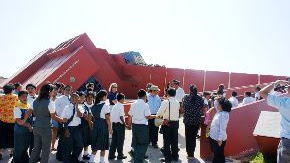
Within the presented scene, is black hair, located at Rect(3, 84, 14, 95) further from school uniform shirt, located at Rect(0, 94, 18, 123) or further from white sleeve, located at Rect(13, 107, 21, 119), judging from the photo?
white sleeve, located at Rect(13, 107, 21, 119)

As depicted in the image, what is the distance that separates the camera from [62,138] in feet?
24.9

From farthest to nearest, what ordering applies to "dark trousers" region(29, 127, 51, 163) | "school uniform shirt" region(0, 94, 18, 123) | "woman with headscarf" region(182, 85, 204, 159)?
"woman with headscarf" region(182, 85, 204, 159) → "school uniform shirt" region(0, 94, 18, 123) → "dark trousers" region(29, 127, 51, 163)

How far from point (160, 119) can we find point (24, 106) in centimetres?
323

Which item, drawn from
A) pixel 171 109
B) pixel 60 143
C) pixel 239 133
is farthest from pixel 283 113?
pixel 60 143

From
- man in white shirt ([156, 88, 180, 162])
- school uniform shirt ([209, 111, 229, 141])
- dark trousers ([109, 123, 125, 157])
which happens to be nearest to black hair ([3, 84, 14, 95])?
dark trousers ([109, 123, 125, 157])

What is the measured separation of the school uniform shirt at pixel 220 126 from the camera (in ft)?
23.0

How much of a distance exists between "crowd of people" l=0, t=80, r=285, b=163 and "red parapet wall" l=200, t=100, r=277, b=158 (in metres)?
0.42

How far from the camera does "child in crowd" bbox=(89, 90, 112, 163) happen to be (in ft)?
25.3

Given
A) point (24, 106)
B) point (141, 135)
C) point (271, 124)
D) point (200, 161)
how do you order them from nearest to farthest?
1. point (24, 106)
2. point (141, 135)
3. point (271, 124)
4. point (200, 161)

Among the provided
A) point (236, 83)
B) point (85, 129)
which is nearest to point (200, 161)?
point (85, 129)

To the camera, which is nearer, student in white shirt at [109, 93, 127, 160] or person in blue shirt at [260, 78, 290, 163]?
person in blue shirt at [260, 78, 290, 163]

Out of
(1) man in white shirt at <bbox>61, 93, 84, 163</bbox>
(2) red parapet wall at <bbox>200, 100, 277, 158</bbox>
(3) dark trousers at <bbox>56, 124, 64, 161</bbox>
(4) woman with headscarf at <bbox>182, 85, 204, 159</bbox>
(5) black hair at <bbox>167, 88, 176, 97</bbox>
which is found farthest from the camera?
(4) woman with headscarf at <bbox>182, 85, 204, 159</bbox>

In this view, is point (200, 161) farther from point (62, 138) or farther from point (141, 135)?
point (62, 138)

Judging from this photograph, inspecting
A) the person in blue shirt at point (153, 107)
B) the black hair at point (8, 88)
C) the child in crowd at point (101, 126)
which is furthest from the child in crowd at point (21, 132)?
the person in blue shirt at point (153, 107)
